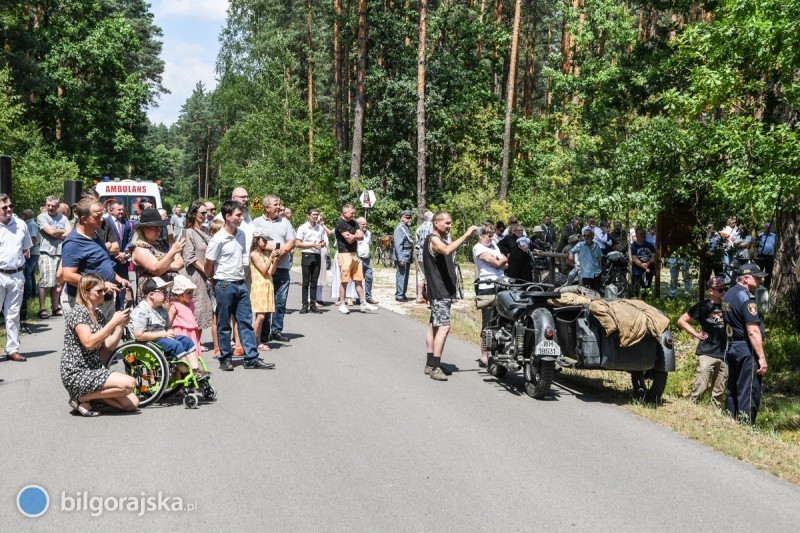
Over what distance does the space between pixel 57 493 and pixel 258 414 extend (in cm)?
253

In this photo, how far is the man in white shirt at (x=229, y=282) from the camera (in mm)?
9750

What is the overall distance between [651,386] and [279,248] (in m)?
5.94

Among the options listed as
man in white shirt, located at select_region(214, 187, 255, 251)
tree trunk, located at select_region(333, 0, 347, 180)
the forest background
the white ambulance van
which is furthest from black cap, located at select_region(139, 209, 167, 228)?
tree trunk, located at select_region(333, 0, 347, 180)

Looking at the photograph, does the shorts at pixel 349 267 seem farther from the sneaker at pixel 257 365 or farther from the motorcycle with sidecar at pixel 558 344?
the motorcycle with sidecar at pixel 558 344

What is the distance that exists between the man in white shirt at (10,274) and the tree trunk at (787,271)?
13.5 meters

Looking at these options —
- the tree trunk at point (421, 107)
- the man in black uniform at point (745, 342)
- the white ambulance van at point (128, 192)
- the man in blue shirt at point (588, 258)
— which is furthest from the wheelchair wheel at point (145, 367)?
the tree trunk at point (421, 107)

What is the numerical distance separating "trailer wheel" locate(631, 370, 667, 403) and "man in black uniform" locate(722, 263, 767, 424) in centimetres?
110

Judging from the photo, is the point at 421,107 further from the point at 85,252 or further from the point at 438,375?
the point at 85,252

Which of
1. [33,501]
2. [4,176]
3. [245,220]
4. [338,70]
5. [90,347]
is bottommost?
[33,501]

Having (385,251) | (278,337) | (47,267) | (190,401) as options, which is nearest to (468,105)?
(385,251)

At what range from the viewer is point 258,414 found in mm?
7746

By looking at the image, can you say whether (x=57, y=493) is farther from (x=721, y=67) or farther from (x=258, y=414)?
(x=721, y=67)

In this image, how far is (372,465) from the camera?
20.3 feet

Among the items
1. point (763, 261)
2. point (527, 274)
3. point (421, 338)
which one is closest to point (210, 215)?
point (421, 338)
